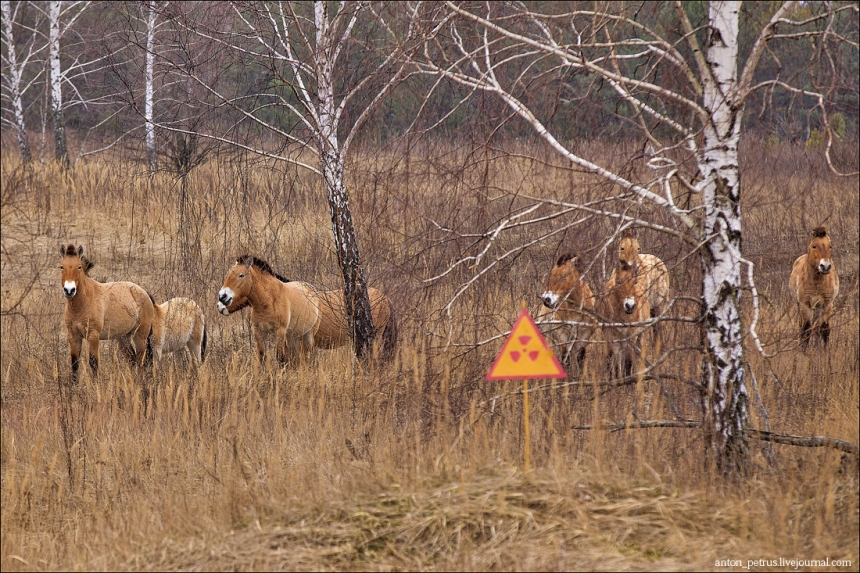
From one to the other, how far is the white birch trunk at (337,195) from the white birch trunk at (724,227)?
3803 mm

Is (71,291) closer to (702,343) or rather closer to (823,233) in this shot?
(702,343)

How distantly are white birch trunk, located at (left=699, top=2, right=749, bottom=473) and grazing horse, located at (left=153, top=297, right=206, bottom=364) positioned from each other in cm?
743

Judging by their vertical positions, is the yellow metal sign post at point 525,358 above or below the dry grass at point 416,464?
above

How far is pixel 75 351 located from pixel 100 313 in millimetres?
548

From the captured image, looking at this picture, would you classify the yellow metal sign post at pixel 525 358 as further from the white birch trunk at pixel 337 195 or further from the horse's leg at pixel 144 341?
the horse's leg at pixel 144 341

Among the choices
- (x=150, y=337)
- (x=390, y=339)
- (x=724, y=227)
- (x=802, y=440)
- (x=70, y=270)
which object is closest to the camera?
(x=724, y=227)

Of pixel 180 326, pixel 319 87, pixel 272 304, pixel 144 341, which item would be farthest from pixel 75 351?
pixel 319 87

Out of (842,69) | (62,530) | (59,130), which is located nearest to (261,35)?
(62,530)

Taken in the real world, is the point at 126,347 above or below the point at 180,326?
below

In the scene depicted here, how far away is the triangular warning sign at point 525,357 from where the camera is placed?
548 centimetres

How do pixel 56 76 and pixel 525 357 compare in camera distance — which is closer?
pixel 525 357

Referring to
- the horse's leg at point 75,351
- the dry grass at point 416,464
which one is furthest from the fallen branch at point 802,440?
the horse's leg at point 75,351

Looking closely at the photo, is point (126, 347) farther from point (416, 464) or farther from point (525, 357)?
point (525, 357)

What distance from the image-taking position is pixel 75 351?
10.4 m
